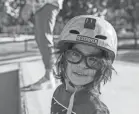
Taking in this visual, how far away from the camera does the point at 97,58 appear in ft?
5.60

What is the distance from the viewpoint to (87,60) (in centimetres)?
170

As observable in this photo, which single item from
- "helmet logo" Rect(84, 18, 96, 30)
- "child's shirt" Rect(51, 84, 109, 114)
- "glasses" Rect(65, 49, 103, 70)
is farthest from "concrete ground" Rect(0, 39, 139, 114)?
"helmet logo" Rect(84, 18, 96, 30)

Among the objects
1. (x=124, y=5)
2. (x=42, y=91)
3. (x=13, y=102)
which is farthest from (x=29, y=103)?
(x=124, y=5)

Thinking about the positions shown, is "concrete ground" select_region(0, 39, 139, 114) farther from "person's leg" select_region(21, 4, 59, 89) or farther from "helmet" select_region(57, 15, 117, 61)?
"helmet" select_region(57, 15, 117, 61)

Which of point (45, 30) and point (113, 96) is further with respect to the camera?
point (45, 30)

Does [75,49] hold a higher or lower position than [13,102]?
higher

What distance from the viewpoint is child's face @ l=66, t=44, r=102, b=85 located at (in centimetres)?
171

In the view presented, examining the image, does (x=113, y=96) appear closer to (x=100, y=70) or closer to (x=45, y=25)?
(x=45, y=25)

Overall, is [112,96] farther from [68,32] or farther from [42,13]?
[68,32]

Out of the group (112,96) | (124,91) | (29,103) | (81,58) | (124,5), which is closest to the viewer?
(81,58)

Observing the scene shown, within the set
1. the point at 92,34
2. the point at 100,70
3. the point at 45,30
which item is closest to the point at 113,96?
the point at 45,30

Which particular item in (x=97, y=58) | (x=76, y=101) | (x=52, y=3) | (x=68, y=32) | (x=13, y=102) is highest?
(x=52, y=3)

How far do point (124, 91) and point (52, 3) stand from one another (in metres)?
1.42

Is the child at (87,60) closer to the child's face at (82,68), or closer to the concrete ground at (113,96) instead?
the child's face at (82,68)
